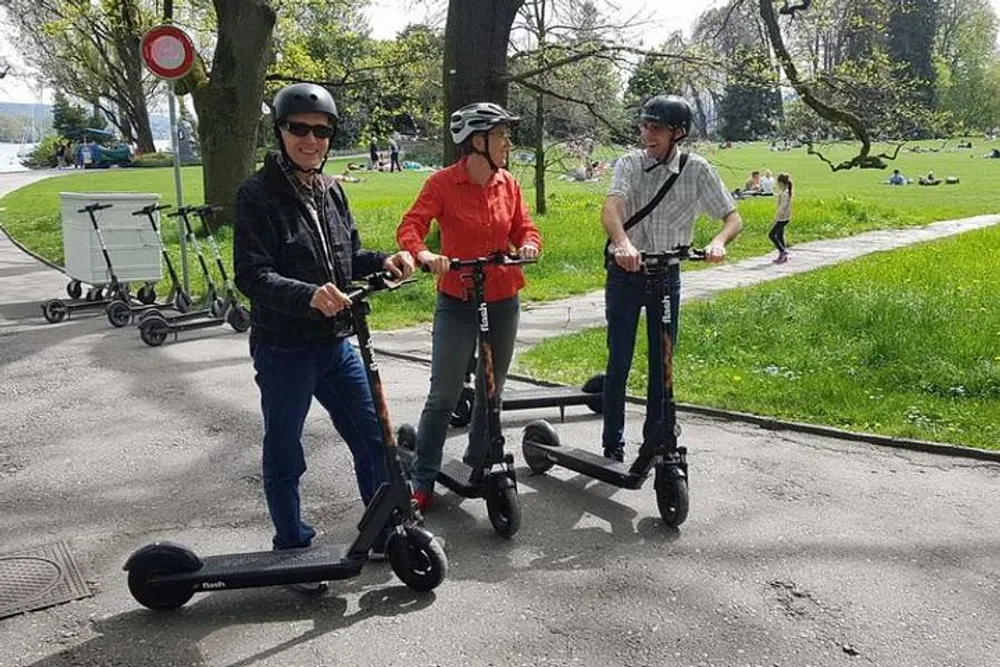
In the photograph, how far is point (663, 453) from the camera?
4668 millimetres

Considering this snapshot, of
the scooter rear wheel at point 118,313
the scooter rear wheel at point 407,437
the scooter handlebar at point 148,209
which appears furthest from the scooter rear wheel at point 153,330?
the scooter rear wheel at point 407,437

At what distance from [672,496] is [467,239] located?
1609mm

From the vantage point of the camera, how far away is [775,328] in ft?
29.5

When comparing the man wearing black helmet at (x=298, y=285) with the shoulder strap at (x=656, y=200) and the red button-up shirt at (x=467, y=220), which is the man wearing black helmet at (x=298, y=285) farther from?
the shoulder strap at (x=656, y=200)

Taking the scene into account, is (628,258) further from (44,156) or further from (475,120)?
(44,156)

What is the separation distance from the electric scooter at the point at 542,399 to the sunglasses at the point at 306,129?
9.57 feet

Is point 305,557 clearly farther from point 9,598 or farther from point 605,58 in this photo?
point 605,58

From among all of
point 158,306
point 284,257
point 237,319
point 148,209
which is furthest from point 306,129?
point 158,306

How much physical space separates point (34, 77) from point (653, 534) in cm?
6661

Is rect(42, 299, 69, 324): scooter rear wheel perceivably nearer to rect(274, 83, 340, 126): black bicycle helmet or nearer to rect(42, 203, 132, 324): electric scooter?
rect(42, 203, 132, 324): electric scooter

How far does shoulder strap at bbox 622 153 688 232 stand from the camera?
488cm

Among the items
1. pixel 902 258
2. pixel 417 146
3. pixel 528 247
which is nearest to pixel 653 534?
pixel 528 247

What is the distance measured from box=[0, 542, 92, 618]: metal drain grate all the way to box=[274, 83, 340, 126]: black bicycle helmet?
2.21 metres

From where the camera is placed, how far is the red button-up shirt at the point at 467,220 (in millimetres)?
4445
